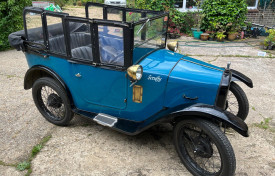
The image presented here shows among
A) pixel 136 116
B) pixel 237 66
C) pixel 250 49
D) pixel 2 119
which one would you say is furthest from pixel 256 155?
pixel 250 49

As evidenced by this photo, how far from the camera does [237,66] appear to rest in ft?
19.1

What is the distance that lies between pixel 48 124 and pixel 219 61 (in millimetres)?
4693

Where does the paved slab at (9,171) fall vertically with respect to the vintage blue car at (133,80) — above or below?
below

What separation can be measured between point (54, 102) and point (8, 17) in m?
5.23

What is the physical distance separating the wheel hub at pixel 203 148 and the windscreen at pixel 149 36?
120cm

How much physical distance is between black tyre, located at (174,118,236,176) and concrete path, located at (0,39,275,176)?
0.17 m

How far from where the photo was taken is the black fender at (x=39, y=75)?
317 cm

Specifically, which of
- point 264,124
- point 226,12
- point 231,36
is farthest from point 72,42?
point 231,36

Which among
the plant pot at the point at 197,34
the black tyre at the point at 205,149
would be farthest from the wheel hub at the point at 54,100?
the plant pot at the point at 197,34

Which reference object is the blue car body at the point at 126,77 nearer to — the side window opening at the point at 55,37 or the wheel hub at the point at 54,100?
the side window opening at the point at 55,37

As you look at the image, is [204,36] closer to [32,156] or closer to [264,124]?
[264,124]

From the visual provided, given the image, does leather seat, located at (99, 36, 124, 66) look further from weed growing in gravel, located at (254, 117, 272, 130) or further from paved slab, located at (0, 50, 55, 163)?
weed growing in gravel, located at (254, 117, 272, 130)

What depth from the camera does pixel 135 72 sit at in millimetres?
2443

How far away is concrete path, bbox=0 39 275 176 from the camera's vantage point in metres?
2.66
